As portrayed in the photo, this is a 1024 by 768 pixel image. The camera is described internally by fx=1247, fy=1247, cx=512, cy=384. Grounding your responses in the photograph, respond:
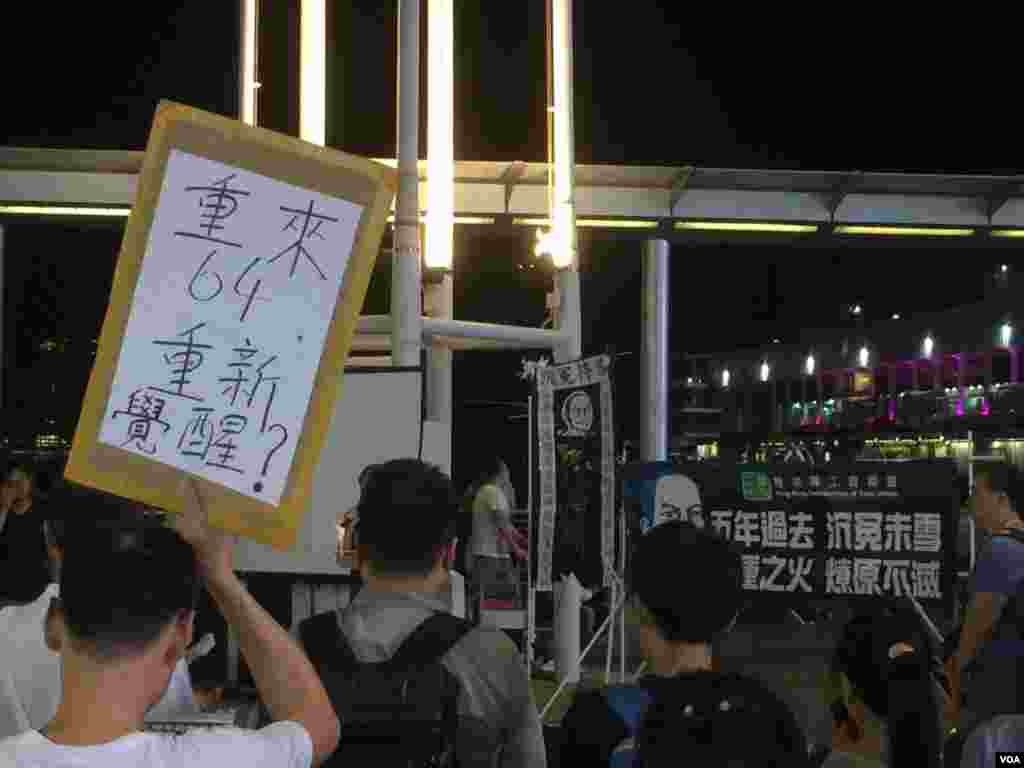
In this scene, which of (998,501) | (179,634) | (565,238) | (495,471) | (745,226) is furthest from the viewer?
(745,226)

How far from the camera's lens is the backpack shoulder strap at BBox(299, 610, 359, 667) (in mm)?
2449

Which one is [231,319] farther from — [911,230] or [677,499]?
[911,230]

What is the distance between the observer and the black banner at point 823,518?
347 inches

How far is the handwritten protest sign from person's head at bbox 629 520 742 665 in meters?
0.69

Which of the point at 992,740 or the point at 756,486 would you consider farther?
the point at 756,486

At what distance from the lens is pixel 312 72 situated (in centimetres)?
855

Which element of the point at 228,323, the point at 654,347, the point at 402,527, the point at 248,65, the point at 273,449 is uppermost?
the point at 248,65

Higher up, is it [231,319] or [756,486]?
[231,319]

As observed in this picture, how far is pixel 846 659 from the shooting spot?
9.37ft

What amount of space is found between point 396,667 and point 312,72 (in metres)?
6.78

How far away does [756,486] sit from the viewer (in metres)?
9.26

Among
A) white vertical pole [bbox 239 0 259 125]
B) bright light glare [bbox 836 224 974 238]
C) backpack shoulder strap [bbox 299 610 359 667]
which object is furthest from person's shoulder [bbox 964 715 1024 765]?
bright light glare [bbox 836 224 974 238]

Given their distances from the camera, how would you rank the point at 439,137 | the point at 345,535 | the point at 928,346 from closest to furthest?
the point at 345,535
the point at 439,137
the point at 928,346

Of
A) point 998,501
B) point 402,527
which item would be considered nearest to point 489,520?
point 998,501
